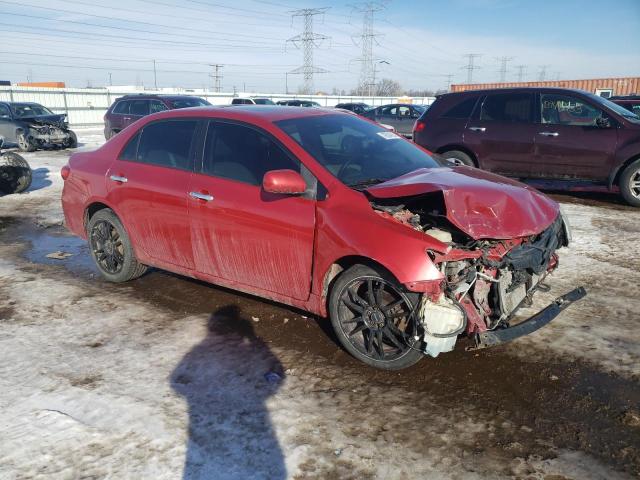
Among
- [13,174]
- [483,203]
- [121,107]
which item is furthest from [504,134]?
Result: [121,107]

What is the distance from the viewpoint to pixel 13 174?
1008 cm

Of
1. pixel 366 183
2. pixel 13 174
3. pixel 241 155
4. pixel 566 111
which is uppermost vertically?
pixel 566 111

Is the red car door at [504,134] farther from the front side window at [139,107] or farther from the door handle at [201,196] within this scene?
the front side window at [139,107]

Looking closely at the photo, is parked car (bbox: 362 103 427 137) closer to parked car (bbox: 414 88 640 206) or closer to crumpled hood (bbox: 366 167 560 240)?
parked car (bbox: 414 88 640 206)

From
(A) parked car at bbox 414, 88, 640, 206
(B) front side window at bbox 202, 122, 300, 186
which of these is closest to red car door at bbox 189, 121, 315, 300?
(B) front side window at bbox 202, 122, 300, 186

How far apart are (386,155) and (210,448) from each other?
2.60 metres

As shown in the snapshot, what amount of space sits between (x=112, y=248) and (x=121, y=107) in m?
13.1

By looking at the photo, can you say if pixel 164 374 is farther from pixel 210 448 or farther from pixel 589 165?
pixel 589 165

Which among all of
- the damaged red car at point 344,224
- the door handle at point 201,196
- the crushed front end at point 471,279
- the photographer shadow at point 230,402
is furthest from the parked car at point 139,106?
the crushed front end at point 471,279

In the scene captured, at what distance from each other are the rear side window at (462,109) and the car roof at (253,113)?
4.97m

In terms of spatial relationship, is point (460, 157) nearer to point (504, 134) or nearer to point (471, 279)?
point (504, 134)

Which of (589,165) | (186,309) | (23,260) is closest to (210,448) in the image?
(186,309)

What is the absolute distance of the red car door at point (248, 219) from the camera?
12.1ft

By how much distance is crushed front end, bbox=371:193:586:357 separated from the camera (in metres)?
3.16
